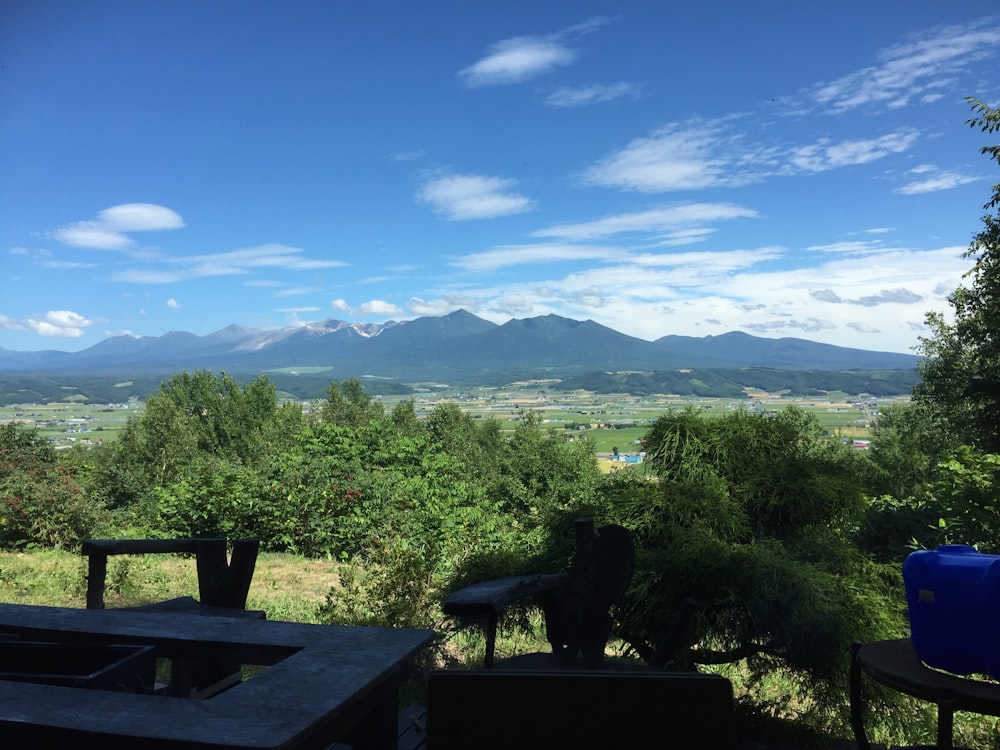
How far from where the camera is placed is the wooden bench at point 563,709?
1135 mm

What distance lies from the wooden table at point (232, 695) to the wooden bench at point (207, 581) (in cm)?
99

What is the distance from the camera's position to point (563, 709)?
3.80 feet

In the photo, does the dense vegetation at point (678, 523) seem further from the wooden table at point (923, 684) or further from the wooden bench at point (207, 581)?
the wooden bench at point (207, 581)

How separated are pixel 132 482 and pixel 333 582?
1055cm

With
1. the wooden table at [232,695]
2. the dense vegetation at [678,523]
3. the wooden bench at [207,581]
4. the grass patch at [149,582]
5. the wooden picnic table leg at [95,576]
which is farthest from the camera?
the grass patch at [149,582]

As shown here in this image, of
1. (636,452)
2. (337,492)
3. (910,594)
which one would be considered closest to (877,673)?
(910,594)

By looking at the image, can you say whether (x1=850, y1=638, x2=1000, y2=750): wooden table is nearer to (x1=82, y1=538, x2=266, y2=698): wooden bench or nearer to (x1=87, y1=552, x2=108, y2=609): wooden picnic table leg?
(x1=82, y1=538, x2=266, y2=698): wooden bench

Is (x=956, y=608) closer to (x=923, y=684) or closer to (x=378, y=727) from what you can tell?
(x=923, y=684)

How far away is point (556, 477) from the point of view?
17.5 metres

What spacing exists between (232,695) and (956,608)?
2.35 meters

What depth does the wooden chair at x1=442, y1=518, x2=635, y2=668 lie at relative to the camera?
2844 mm

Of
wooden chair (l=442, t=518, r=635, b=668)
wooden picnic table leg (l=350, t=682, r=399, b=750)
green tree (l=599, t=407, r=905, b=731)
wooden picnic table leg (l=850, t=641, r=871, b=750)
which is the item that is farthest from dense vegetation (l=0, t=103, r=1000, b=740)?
wooden picnic table leg (l=350, t=682, r=399, b=750)

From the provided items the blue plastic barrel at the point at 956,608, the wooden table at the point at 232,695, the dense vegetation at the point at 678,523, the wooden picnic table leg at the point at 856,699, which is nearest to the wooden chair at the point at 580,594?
the dense vegetation at the point at 678,523

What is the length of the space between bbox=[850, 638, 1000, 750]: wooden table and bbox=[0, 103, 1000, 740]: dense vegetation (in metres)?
0.72
